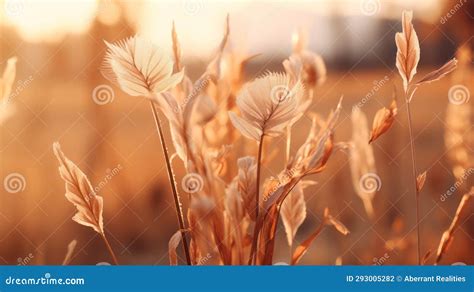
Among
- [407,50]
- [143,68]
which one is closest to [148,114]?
[143,68]

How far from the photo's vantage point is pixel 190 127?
2.11ft

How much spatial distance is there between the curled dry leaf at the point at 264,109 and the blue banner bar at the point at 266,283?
10.6 inches

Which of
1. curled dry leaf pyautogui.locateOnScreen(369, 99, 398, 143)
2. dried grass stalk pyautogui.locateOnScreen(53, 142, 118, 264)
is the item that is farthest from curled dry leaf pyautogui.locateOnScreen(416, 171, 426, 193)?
dried grass stalk pyautogui.locateOnScreen(53, 142, 118, 264)

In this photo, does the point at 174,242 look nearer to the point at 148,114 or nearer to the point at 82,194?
the point at 82,194

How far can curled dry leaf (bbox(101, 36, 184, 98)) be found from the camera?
2.14 ft

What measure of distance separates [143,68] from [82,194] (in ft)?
0.48

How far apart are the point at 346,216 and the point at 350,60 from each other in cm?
24

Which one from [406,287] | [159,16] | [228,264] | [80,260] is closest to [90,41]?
[159,16]

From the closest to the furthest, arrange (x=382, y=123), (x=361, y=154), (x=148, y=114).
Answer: (x=382, y=123) → (x=361, y=154) → (x=148, y=114)

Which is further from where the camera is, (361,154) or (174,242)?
(361,154)

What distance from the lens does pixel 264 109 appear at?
0.65 metres

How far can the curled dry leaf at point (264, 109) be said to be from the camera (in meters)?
0.65

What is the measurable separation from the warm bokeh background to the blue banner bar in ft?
0.08

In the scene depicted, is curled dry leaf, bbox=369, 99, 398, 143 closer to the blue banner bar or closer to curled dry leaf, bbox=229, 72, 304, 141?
curled dry leaf, bbox=229, 72, 304, 141
